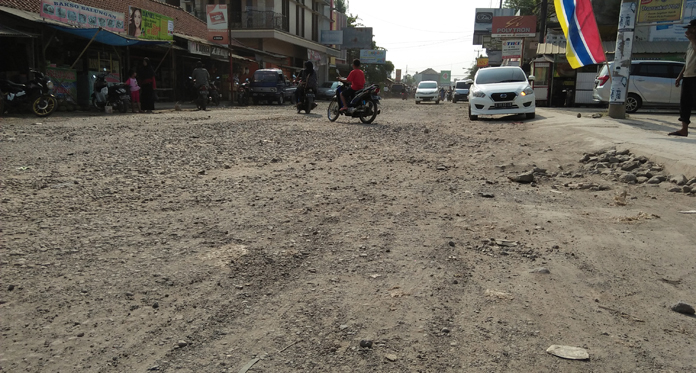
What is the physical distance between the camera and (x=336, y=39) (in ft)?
162

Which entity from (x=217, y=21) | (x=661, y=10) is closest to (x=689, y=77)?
(x=661, y=10)

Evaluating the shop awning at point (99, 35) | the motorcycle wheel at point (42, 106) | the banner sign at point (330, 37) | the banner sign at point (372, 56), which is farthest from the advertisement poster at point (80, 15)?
the banner sign at point (372, 56)

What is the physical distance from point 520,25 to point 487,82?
99.3 ft

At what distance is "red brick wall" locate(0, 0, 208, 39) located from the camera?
15.2m

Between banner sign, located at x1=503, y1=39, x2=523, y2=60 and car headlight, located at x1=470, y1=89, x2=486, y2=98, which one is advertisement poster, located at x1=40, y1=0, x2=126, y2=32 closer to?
car headlight, located at x1=470, y1=89, x2=486, y2=98

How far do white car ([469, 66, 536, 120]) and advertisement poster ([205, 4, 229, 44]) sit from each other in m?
14.7

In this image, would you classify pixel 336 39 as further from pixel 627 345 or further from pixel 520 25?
pixel 627 345

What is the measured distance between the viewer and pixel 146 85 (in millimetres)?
15828

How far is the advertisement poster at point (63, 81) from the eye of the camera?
14.9 meters

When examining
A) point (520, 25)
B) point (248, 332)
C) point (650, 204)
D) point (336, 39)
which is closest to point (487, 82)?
point (650, 204)

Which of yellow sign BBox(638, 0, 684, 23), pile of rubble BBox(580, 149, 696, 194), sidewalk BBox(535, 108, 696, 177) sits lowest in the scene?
pile of rubble BBox(580, 149, 696, 194)

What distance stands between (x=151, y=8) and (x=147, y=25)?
6235 millimetres

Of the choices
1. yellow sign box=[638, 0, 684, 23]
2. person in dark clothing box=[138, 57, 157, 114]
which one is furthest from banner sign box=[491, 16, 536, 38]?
person in dark clothing box=[138, 57, 157, 114]

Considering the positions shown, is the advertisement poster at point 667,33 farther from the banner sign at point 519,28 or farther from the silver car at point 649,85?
the banner sign at point 519,28
